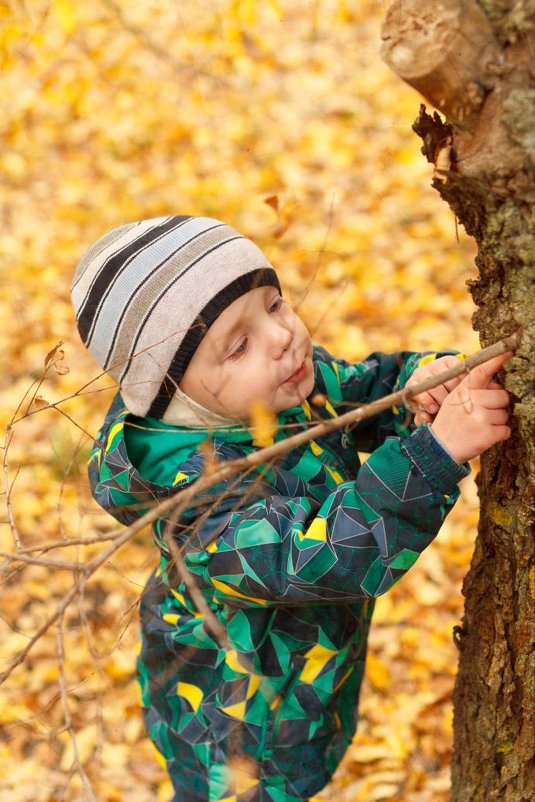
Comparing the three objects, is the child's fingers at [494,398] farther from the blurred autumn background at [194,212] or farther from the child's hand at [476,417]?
the blurred autumn background at [194,212]

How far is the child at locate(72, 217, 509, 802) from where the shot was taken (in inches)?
51.6

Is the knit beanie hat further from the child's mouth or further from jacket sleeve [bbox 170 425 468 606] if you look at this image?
jacket sleeve [bbox 170 425 468 606]

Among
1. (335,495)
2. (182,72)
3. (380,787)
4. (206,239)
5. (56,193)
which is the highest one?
(182,72)

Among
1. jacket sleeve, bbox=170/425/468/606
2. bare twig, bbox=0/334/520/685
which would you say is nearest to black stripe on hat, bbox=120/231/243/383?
jacket sleeve, bbox=170/425/468/606

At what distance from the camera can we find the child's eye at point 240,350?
4.99ft

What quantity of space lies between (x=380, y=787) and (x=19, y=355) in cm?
251

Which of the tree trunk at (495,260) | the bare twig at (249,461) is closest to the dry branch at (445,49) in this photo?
the tree trunk at (495,260)

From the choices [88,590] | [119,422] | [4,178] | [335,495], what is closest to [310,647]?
[335,495]

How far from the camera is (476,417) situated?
1.25 metres

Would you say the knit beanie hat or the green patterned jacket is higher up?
the knit beanie hat

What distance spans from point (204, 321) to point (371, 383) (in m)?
0.50

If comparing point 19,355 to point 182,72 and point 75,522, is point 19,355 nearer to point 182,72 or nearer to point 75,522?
point 75,522

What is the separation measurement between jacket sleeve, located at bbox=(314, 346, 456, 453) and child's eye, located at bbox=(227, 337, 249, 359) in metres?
0.32

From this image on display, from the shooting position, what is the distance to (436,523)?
1311 mm
